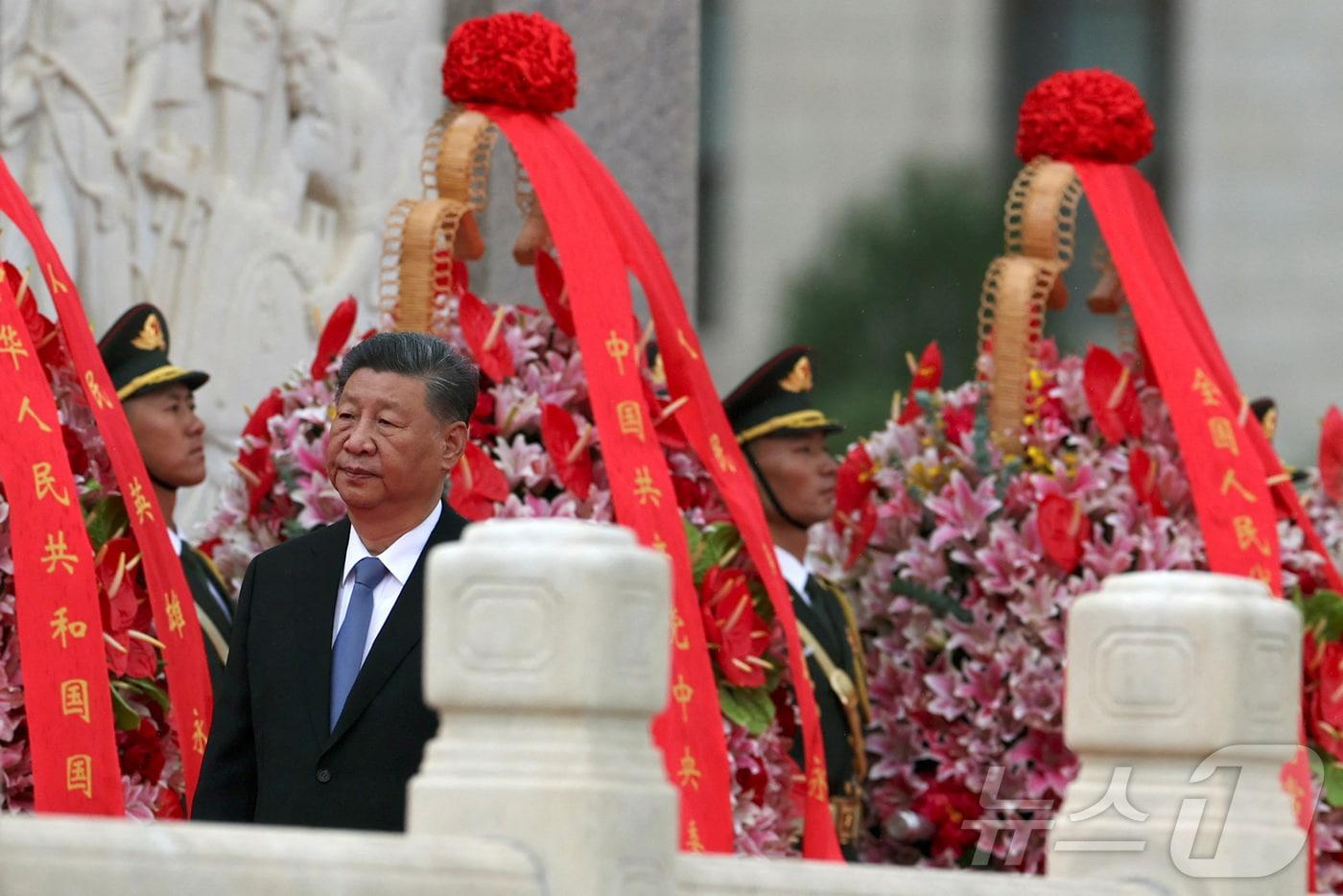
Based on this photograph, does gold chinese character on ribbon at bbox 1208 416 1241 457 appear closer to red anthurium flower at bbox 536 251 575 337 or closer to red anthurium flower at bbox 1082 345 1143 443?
red anthurium flower at bbox 1082 345 1143 443

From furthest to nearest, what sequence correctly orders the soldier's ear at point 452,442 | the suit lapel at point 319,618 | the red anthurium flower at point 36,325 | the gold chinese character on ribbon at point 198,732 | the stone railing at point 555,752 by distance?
the red anthurium flower at point 36,325 < the gold chinese character on ribbon at point 198,732 < the soldier's ear at point 452,442 < the suit lapel at point 319,618 < the stone railing at point 555,752

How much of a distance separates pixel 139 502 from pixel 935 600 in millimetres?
1834

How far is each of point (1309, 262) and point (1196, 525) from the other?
10574 millimetres

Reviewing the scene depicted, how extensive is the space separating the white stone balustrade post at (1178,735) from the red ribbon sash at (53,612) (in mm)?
1594

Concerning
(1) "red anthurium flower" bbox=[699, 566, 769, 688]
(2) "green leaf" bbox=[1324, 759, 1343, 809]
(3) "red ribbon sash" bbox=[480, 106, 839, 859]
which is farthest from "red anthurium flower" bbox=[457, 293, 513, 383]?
(2) "green leaf" bbox=[1324, 759, 1343, 809]

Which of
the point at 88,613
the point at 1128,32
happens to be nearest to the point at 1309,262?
the point at 1128,32

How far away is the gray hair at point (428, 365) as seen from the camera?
4160 millimetres

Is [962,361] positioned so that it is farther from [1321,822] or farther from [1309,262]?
[1321,822]

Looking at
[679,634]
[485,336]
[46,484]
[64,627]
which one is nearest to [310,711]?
[64,627]

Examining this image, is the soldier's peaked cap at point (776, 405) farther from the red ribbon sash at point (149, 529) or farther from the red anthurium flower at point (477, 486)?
→ the red ribbon sash at point (149, 529)

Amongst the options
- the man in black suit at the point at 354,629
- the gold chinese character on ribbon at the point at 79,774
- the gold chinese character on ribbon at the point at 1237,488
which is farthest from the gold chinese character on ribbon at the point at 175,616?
the gold chinese character on ribbon at the point at 1237,488

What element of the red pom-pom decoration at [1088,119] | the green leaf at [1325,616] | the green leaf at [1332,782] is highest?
the red pom-pom decoration at [1088,119]

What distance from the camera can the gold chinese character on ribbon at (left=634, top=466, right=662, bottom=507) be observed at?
5426mm

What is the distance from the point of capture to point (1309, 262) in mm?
16406
